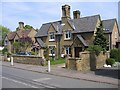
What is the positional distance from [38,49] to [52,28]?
4908mm

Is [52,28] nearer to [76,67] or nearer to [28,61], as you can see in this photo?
[28,61]

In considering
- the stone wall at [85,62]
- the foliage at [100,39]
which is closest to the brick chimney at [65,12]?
the foliage at [100,39]

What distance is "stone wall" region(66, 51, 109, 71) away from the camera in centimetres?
2167

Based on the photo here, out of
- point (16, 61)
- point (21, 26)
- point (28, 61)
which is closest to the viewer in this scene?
point (28, 61)

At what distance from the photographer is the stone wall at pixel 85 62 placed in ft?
71.1

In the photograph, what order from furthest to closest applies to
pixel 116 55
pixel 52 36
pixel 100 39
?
pixel 52 36 → pixel 100 39 → pixel 116 55

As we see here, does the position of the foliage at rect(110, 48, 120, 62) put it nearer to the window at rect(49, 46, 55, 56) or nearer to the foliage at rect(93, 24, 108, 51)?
the foliage at rect(93, 24, 108, 51)

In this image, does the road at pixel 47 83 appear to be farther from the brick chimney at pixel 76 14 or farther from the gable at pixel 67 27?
the brick chimney at pixel 76 14

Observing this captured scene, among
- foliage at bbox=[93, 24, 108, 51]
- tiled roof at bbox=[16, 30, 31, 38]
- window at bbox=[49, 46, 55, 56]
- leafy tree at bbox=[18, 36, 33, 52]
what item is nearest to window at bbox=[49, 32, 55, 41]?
window at bbox=[49, 46, 55, 56]

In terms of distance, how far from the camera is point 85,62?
2244 cm

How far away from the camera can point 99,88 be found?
12719 mm

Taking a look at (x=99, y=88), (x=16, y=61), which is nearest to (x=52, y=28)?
(x=16, y=61)

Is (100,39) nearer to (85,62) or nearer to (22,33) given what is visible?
(85,62)

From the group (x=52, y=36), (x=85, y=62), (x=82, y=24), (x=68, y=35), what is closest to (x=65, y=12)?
(x=82, y=24)
